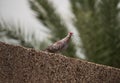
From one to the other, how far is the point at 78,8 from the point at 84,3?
232mm

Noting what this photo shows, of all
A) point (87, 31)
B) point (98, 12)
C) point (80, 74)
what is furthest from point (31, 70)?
point (98, 12)

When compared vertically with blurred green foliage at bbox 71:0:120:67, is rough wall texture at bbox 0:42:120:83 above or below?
below

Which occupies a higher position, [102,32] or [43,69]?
[102,32]

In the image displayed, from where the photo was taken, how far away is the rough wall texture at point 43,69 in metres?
4.10

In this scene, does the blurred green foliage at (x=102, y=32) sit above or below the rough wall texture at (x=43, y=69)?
above

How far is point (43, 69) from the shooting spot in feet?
13.9

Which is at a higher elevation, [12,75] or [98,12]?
[98,12]

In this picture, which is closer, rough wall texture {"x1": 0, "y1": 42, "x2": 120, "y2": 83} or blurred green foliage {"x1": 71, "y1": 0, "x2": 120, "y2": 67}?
rough wall texture {"x1": 0, "y1": 42, "x2": 120, "y2": 83}

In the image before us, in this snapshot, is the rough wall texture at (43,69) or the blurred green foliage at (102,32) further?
the blurred green foliage at (102,32)

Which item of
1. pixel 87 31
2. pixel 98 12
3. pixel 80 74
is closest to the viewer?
pixel 80 74

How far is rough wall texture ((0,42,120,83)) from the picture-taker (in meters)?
4.10

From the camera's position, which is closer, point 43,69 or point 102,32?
point 43,69

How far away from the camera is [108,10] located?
34.3ft

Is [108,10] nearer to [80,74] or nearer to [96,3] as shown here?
[96,3]
